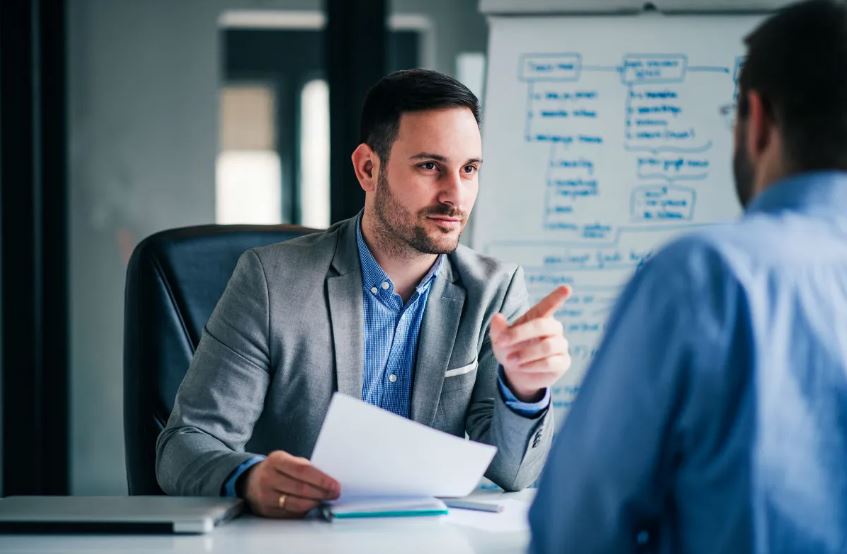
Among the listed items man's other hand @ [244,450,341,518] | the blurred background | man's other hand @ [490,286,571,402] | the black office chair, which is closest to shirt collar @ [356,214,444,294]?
the black office chair

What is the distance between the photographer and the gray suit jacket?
147 cm

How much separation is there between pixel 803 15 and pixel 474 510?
0.76 meters

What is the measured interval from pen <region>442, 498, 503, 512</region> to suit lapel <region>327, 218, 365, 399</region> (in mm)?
364

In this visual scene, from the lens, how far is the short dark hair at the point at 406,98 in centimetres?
169

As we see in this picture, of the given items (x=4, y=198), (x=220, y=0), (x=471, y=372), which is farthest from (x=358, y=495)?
(x=220, y=0)

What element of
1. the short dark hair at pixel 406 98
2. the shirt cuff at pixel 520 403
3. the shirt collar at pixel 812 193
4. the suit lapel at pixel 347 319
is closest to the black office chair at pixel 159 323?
the suit lapel at pixel 347 319

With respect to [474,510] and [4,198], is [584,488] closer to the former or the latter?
[474,510]

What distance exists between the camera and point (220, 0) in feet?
10.4

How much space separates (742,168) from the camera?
806 mm

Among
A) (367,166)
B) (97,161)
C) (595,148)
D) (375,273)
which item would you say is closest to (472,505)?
(375,273)

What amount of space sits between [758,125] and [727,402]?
0.24 m

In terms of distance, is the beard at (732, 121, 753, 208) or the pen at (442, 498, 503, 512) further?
the pen at (442, 498, 503, 512)

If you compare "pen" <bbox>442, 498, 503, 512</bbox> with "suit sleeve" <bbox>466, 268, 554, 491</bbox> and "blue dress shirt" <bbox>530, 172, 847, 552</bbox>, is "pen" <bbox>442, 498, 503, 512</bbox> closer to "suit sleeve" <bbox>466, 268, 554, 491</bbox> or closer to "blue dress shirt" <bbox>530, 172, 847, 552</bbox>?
"suit sleeve" <bbox>466, 268, 554, 491</bbox>

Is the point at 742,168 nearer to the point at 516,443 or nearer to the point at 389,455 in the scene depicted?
the point at 389,455
